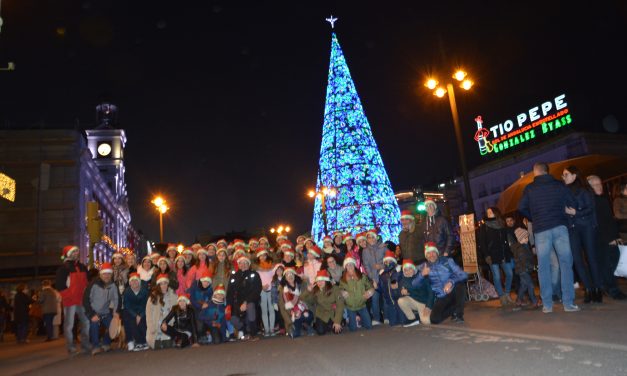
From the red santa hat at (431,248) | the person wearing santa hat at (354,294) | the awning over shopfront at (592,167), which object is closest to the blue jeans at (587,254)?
the red santa hat at (431,248)

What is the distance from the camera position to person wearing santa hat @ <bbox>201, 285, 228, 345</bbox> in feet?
32.0

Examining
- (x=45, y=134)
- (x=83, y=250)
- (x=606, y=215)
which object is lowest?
(x=606, y=215)

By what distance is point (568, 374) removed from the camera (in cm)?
394

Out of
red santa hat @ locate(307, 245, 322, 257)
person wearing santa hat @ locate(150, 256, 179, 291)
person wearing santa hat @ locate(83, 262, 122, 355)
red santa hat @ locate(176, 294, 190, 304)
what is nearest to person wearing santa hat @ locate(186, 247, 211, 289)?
person wearing santa hat @ locate(150, 256, 179, 291)

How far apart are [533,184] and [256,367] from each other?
488 cm

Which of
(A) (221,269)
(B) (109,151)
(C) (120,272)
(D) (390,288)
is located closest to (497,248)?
(D) (390,288)

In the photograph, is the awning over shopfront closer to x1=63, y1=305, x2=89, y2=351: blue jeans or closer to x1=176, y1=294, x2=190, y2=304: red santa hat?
x1=176, y1=294, x2=190, y2=304: red santa hat

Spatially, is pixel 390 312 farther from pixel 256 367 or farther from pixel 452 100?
pixel 452 100

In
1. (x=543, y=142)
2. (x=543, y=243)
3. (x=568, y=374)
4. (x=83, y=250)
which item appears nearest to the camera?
(x=568, y=374)

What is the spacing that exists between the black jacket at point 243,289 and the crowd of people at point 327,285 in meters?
0.02

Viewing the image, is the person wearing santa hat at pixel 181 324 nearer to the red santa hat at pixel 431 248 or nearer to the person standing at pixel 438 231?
the red santa hat at pixel 431 248

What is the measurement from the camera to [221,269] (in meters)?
11.2

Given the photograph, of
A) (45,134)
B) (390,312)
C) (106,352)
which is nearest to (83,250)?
(45,134)

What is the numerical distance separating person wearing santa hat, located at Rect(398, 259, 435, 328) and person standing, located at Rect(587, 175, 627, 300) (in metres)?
2.75
